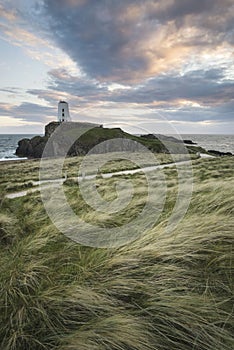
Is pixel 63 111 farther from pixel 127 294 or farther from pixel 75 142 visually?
pixel 127 294

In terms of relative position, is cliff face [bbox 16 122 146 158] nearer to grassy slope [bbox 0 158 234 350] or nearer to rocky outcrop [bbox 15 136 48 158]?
rocky outcrop [bbox 15 136 48 158]

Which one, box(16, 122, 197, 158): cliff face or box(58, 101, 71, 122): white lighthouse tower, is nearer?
box(16, 122, 197, 158): cliff face

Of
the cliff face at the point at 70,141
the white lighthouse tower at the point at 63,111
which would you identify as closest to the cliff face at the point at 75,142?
the cliff face at the point at 70,141

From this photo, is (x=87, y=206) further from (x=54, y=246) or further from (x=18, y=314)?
(x=18, y=314)

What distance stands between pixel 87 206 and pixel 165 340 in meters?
4.71

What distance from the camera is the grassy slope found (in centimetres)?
183

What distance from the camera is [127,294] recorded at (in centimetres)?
224

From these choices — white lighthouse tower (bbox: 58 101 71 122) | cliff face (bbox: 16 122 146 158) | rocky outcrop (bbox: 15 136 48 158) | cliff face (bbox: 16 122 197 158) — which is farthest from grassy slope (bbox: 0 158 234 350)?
white lighthouse tower (bbox: 58 101 71 122)

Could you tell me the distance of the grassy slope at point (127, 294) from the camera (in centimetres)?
183

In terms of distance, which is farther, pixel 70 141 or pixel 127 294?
pixel 70 141

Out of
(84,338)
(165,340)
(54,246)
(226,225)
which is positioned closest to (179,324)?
(165,340)

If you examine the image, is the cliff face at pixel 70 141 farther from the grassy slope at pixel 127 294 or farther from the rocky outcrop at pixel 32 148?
the grassy slope at pixel 127 294

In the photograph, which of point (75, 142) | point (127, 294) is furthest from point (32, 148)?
point (127, 294)

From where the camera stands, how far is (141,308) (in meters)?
2.06
